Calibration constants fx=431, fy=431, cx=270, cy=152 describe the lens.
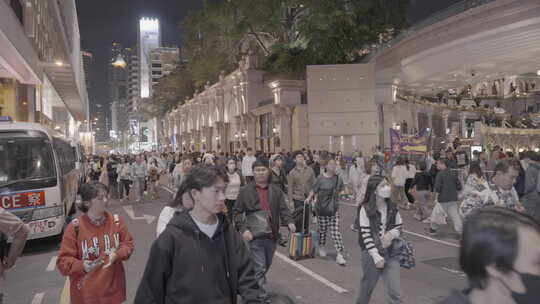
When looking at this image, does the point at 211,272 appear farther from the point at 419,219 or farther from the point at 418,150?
the point at 418,150

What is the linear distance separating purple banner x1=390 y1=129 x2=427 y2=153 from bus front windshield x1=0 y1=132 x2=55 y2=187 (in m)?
11.6

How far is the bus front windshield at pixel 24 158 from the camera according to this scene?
8727 millimetres

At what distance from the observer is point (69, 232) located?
12.1 feet

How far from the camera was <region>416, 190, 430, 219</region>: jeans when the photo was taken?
37.2 ft

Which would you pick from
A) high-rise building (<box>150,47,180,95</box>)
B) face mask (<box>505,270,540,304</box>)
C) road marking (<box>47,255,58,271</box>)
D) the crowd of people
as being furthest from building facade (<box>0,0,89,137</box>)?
high-rise building (<box>150,47,180,95</box>)

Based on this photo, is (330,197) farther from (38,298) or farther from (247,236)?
(38,298)

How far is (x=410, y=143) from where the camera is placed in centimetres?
1590

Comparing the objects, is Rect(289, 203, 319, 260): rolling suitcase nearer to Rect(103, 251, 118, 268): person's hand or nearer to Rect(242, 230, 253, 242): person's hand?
Rect(242, 230, 253, 242): person's hand

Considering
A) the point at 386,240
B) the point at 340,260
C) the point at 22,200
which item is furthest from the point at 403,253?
the point at 22,200

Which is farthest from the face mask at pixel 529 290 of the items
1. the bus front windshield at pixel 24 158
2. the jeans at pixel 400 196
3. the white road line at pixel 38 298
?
the jeans at pixel 400 196

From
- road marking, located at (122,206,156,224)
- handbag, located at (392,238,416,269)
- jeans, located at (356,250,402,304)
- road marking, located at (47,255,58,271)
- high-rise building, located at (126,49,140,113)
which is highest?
high-rise building, located at (126,49,140,113)

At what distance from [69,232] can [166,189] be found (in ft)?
63.2

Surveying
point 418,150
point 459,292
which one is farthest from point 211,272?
point 418,150

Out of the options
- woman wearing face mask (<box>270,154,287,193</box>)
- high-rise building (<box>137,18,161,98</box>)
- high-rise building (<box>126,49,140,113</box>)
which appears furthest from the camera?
high-rise building (<box>137,18,161,98</box>)
